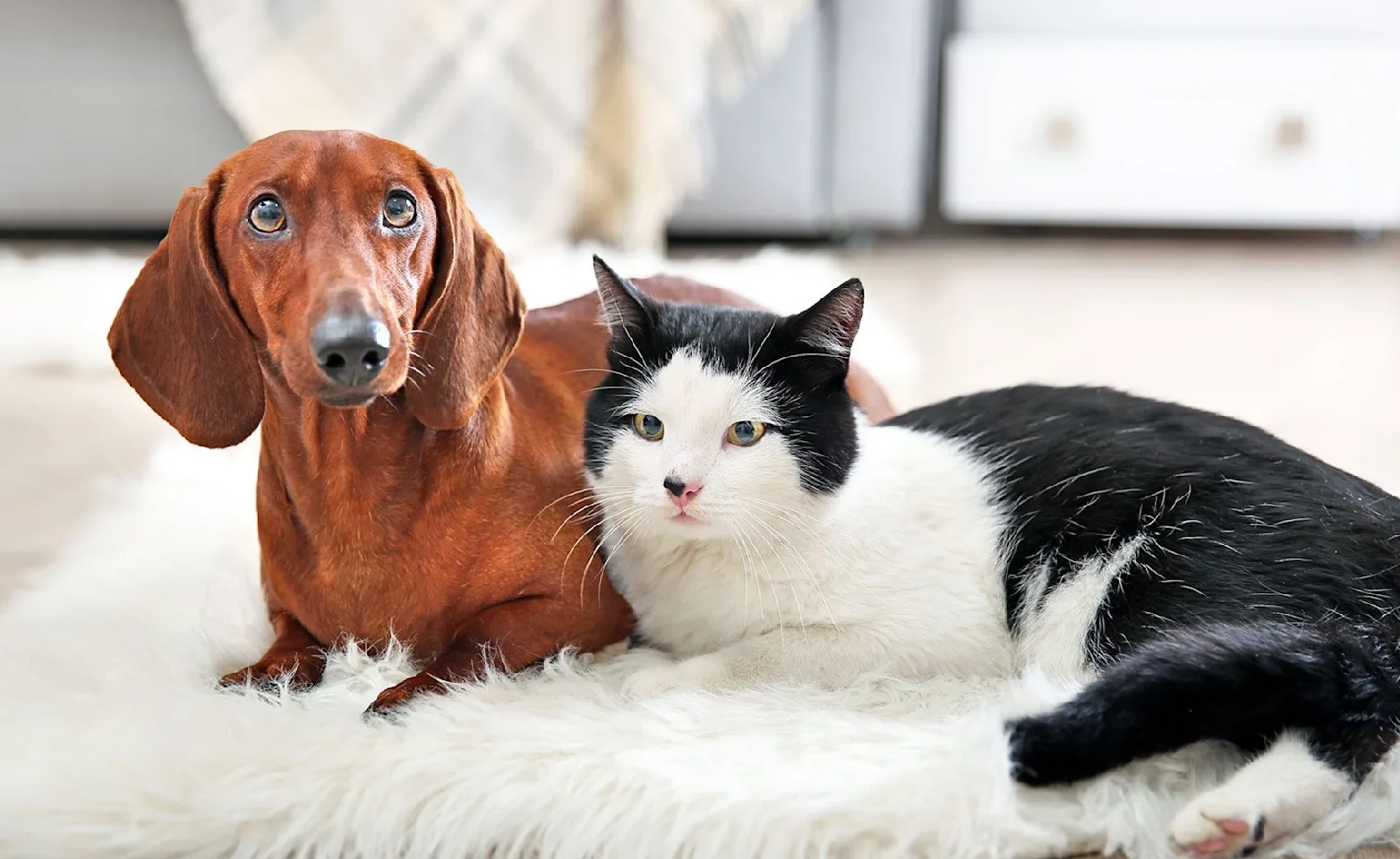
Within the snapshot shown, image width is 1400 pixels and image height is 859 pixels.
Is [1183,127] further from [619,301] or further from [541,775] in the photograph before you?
[541,775]

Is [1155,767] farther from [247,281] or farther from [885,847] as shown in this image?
[247,281]

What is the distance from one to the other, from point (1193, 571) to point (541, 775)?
51 cm

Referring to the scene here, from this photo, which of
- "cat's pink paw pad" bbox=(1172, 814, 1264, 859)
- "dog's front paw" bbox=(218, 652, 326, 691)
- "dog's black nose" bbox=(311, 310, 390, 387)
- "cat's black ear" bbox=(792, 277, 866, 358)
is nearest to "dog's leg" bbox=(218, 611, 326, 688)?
"dog's front paw" bbox=(218, 652, 326, 691)

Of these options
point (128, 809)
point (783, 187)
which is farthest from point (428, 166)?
point (783, 187)

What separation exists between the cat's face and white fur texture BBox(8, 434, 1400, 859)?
5.8 inches

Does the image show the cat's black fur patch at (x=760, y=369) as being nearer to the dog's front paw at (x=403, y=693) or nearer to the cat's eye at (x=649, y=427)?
the cat's eye at (x=649, y=427)

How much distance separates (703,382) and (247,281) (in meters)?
0.35

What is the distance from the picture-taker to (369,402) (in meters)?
0.93

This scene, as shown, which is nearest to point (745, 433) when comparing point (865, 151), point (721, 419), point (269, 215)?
point (721, 419)

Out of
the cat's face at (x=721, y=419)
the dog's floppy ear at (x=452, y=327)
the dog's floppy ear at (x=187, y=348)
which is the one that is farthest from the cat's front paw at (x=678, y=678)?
the dog's floppy ear at (x=187, y=348)

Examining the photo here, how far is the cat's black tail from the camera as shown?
86 cm

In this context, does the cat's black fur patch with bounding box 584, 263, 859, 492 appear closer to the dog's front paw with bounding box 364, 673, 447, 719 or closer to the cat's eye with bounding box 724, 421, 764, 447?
→ the cat's eye with bounding box 724, 421, 764, 447

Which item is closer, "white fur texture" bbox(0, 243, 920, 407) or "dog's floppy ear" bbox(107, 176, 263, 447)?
"dog's floppy ear" bbox(107, 176, 263, 447)

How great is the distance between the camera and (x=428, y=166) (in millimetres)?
1015
